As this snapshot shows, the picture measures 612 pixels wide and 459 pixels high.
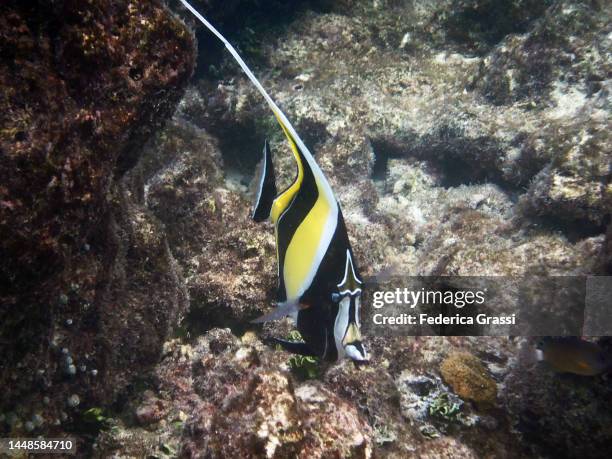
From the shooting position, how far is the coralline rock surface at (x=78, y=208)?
63.4 inches

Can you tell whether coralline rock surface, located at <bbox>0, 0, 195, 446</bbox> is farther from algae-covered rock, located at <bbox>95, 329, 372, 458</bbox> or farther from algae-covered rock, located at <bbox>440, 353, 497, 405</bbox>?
algae-covered rock, located at <bbox>440, 353, 497, 405</bbox>

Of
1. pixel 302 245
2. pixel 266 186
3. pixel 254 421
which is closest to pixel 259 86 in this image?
pixel 266 186

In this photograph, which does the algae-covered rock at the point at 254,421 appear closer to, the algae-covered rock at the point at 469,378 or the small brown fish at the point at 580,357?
the algae-covered rock at the point at 469,378

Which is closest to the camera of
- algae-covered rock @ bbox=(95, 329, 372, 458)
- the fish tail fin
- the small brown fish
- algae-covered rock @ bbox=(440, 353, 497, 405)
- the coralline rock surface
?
the fish tail fin

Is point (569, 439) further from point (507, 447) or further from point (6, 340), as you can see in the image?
point (6, 340)

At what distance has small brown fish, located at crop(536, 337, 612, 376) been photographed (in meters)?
2.83

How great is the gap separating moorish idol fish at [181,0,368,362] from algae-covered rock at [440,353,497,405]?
2.44m

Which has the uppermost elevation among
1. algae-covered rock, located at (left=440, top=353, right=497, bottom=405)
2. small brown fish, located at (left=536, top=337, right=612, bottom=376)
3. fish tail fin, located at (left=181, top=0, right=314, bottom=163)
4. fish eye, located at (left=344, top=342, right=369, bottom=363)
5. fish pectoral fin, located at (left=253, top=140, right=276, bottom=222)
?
fish tail fin, located at (left=181, top=0, right=314, bottom=163)

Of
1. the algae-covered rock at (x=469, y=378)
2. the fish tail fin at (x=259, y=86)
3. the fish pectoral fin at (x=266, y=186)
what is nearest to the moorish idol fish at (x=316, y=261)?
the fish pectoral fin at (x=266, y=186)

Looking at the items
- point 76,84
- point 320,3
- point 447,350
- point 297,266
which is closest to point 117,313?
point 76,84

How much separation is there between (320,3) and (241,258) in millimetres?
6399

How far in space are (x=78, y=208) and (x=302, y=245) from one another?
45.6 inches

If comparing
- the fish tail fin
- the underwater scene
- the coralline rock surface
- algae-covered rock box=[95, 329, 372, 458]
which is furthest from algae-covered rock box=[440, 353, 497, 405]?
the fish tail fin

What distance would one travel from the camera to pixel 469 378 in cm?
337
